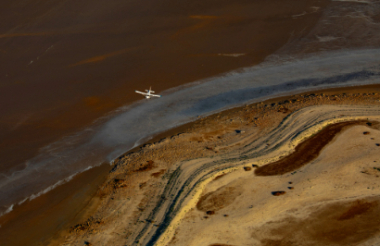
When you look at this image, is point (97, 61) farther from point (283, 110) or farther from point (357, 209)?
point (357, 209)

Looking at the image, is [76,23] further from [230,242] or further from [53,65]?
[230,242]

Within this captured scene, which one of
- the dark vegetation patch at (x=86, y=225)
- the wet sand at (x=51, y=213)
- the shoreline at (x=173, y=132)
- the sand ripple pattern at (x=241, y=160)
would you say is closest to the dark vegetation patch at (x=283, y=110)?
the sand ripple pattern at (x=241, y=160)

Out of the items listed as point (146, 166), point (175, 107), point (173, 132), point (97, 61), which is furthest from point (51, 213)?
point (97, 61)

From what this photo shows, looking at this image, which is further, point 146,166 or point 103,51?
point 103,51

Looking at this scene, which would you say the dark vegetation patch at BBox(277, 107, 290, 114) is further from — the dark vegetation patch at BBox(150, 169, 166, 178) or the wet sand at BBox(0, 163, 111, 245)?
the wet sand at BBox(0, 163, 111, 245)

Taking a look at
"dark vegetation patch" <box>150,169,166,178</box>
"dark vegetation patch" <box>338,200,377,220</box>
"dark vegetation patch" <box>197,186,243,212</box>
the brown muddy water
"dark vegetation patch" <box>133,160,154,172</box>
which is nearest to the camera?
"dark vegetation patch" <box>338,200,377,220</box>

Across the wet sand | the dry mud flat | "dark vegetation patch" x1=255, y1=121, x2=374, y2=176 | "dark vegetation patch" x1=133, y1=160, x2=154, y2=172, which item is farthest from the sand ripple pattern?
the wet sand

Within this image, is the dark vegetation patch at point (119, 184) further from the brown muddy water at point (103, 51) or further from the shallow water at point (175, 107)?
the shallow water at point (175, 107)
